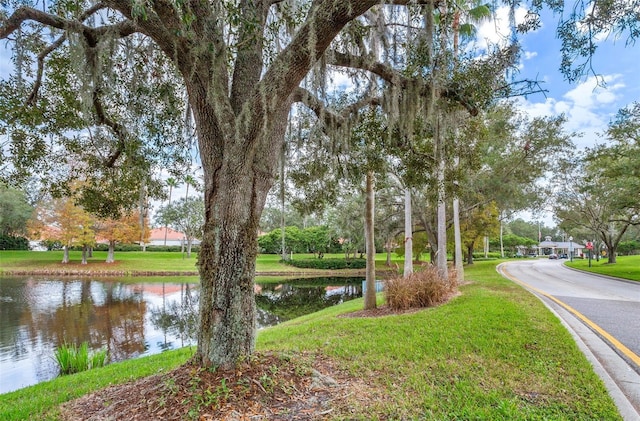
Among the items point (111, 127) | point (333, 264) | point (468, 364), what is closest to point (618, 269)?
point (333, 264)

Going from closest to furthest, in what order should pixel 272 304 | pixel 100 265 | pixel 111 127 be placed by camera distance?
pixel 111 127
pixel 272 304
pixel 100 265

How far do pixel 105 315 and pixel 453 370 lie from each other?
12655mm

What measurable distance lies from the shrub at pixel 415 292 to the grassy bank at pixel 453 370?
1302mm

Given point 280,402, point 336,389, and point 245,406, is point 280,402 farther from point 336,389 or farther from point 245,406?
point 336,389

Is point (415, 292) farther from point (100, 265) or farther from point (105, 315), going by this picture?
point (100, 265)

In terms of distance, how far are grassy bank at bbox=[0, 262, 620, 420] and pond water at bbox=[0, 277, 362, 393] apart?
252 centimetres

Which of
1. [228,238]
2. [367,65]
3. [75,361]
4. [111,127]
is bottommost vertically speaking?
[75,361]

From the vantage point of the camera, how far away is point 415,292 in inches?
291

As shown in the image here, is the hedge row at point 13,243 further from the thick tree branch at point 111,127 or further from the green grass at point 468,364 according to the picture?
the green grass at point 468,364

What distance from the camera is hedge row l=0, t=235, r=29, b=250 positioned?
1340 inches

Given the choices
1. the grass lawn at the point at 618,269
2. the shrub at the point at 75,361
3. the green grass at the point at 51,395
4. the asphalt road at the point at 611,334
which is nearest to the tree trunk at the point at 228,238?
the green grass at the point at 51,395

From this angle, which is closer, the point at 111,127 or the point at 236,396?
the point at 236,396

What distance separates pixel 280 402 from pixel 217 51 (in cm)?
305

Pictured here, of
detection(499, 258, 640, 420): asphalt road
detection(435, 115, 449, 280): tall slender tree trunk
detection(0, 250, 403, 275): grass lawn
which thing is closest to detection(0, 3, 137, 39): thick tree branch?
detection(435, 115, 449, 280): tall slender tree trunk
